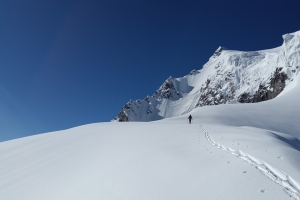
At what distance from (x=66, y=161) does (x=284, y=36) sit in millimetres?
79086

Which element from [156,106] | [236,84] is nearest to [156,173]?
[236,84]

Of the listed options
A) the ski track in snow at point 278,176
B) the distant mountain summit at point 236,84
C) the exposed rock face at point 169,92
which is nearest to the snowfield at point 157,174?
the ski track in snow at point 278,176

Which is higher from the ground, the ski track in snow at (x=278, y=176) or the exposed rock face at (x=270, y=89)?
the exposed rock face at (x=270, y=89)

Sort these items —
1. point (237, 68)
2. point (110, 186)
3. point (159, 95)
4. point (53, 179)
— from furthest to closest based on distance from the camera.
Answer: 1. point (159, 95)
2. point (237, 68)
3. point (53, 179)
4. point (110, 186)

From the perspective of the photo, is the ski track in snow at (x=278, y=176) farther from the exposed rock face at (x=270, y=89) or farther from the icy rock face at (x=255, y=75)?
the exposed rock face at (x=270, y=89)

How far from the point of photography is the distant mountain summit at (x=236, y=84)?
70.0 meters

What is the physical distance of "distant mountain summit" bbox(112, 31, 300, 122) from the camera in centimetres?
7000

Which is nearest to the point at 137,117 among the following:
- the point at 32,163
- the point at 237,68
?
the point at 237,68

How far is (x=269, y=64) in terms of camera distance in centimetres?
8962

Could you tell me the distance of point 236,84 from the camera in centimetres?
11088

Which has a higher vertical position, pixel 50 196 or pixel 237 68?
pixel 237 68

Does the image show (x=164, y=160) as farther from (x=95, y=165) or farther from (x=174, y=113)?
(x=174, y=113)

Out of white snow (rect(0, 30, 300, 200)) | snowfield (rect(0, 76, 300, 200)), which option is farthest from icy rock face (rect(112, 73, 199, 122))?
snowfield (rect(0, 76, 300, 200))

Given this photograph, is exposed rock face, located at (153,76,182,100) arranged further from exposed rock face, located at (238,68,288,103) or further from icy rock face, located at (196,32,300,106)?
exposed rock face, located at (238,68,288,103)
